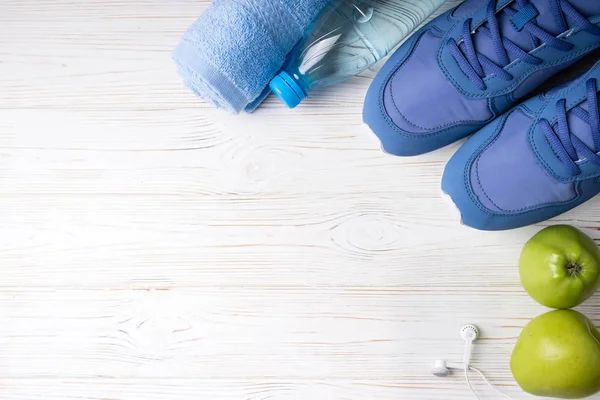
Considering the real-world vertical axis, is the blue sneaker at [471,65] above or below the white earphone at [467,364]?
above

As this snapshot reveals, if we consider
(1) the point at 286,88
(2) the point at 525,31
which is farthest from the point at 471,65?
(1) the point at 286,88

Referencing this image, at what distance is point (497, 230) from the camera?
2.60 feet

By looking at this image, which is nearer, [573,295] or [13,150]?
[573,295]

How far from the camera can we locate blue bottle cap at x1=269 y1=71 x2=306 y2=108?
0.77 m

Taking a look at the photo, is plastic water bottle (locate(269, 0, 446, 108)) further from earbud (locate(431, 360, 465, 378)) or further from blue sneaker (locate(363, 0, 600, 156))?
earbud (locate(431, 360, 465, 378))

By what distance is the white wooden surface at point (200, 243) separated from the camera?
0.82 meters

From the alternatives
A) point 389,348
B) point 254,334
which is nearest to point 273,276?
point 254,334

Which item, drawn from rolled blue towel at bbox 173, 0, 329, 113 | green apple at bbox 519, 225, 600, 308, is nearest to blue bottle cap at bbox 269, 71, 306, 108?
rolled blue towel at bbox 173, 0, 329, 113

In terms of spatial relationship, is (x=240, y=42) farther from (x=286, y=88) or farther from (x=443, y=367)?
(x=443, y=367)

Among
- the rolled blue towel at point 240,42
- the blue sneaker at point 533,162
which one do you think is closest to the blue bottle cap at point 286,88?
the rolled blue towel at point 240,42

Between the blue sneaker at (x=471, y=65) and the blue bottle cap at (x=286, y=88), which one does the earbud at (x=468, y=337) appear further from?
the blue bottle cap at (x=286, y=88)

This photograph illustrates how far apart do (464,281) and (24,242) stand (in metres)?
0.63

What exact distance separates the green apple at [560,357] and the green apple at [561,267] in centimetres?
3

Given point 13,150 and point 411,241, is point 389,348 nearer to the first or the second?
point 411,241
